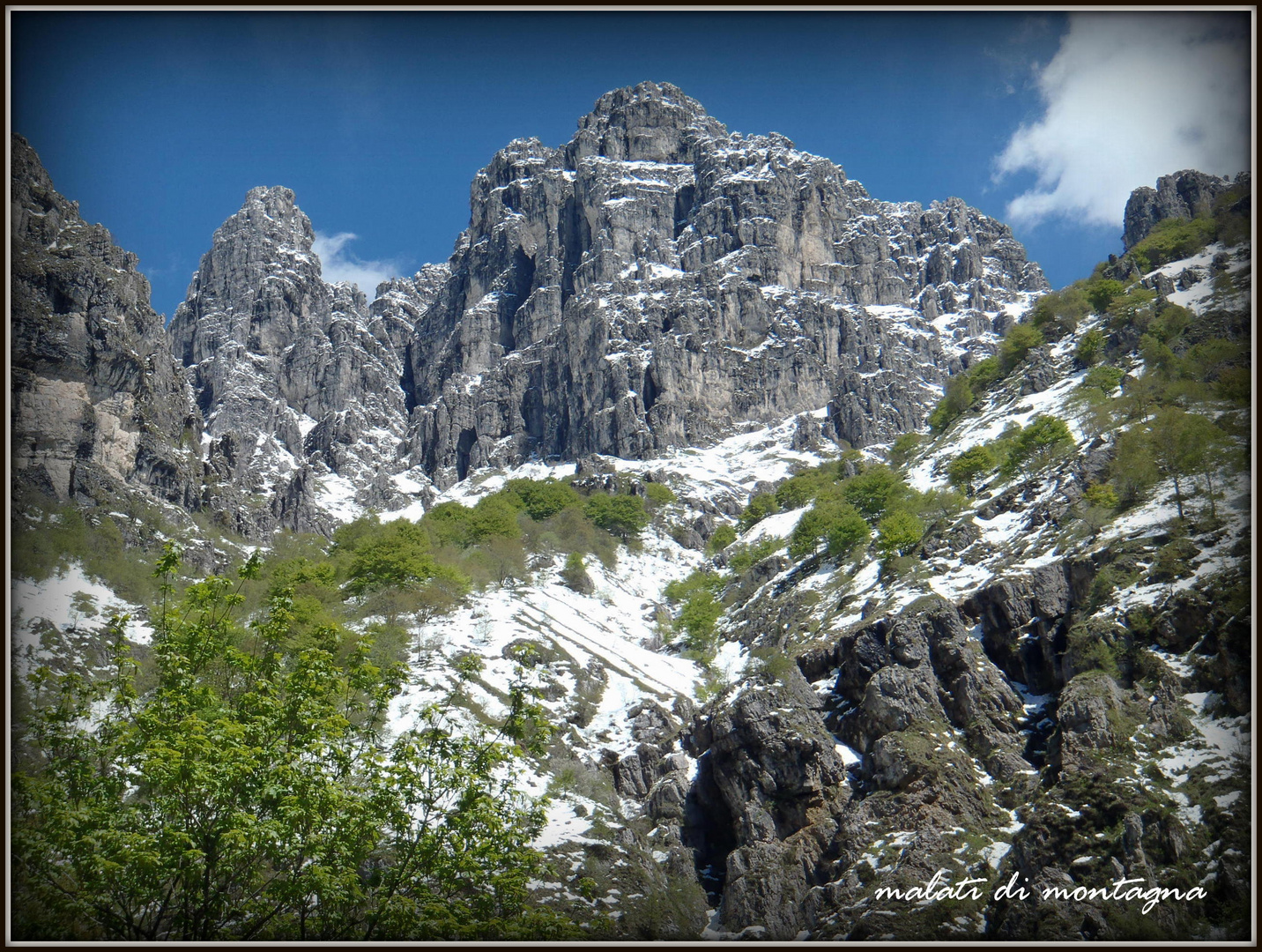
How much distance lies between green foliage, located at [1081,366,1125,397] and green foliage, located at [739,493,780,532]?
4572 cm

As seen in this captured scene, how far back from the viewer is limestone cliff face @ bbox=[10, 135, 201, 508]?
86062 mm

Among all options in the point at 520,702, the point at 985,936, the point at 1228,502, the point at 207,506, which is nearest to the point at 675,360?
the point at 207,506

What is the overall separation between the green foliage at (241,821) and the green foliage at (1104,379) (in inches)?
3196

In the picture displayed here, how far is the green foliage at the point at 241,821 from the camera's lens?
14273 mm

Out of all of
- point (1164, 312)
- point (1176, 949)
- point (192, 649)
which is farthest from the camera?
point (1164, 312)

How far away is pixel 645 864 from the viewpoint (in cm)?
4084

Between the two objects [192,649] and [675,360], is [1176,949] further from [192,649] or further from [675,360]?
[675,360]

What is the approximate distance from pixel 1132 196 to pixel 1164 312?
78.4 metres

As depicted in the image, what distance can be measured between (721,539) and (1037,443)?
1932 inches

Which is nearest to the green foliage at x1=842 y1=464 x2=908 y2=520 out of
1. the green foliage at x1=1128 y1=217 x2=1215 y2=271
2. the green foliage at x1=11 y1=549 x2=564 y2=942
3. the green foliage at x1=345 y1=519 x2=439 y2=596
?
the green foliage at x1=345 y1=519 x2=439 y2=596

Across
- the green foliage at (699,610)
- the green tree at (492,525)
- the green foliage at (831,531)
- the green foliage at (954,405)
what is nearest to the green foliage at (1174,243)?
the green foliage at (954,405)

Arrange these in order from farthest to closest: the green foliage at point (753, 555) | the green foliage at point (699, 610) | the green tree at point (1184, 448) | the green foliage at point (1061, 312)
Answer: the green foliage at point (1061, 312) → the green foliage at point (753, 555) → the green foliage at point (699, 610) → the green tree at point (1184, 448)

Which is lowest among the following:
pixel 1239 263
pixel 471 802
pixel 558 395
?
pixel 471 802

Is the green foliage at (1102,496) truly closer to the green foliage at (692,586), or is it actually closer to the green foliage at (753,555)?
the green foliage at (692,586)
